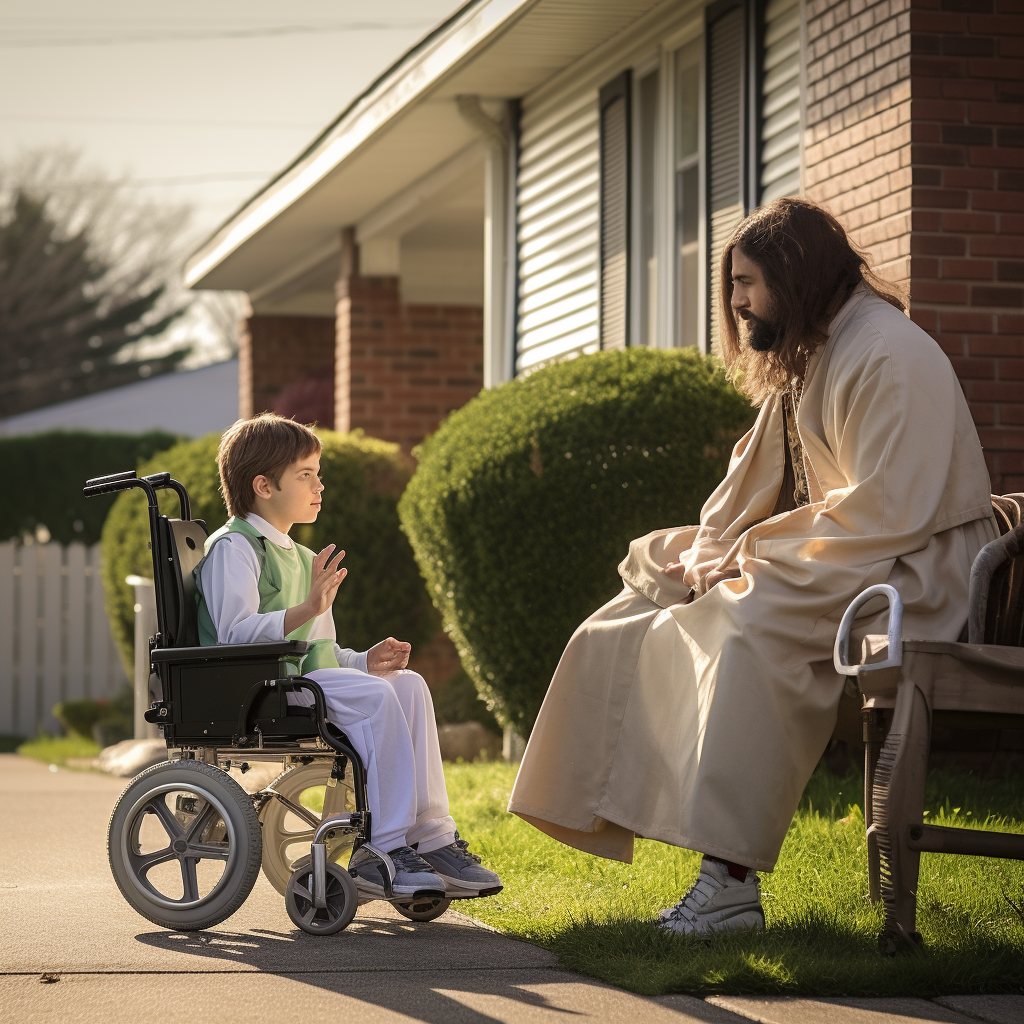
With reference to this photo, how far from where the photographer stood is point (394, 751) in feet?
12.4

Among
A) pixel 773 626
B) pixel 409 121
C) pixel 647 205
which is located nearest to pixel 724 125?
pixel 647 205

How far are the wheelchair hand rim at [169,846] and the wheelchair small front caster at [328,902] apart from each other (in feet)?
0.59

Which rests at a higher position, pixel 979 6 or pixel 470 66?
pixel 470 66

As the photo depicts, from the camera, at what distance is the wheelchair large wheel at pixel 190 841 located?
3.73 meters

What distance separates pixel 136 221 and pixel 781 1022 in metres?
37.4

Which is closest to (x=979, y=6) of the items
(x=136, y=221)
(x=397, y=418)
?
(x=397, y=418)

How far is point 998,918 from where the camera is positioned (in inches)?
149

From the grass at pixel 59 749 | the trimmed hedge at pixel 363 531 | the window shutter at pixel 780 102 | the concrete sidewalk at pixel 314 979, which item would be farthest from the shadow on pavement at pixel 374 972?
the grass at pixel 59 749

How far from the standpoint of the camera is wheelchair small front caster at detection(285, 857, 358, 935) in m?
3.71

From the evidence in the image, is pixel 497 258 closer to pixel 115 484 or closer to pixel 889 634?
pixel 115 484

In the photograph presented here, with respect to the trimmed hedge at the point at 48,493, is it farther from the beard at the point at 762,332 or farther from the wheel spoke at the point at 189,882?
the beard at the point at 762,332

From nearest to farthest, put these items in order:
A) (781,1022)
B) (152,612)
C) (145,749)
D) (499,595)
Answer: (781,1022) < (499,595) < (145,749) < (152,612)

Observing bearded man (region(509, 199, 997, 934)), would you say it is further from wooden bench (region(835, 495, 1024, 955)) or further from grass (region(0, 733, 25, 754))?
grass (region(0, 733, 25, 754))

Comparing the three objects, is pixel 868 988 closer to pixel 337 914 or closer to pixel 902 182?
pixel 337 914
